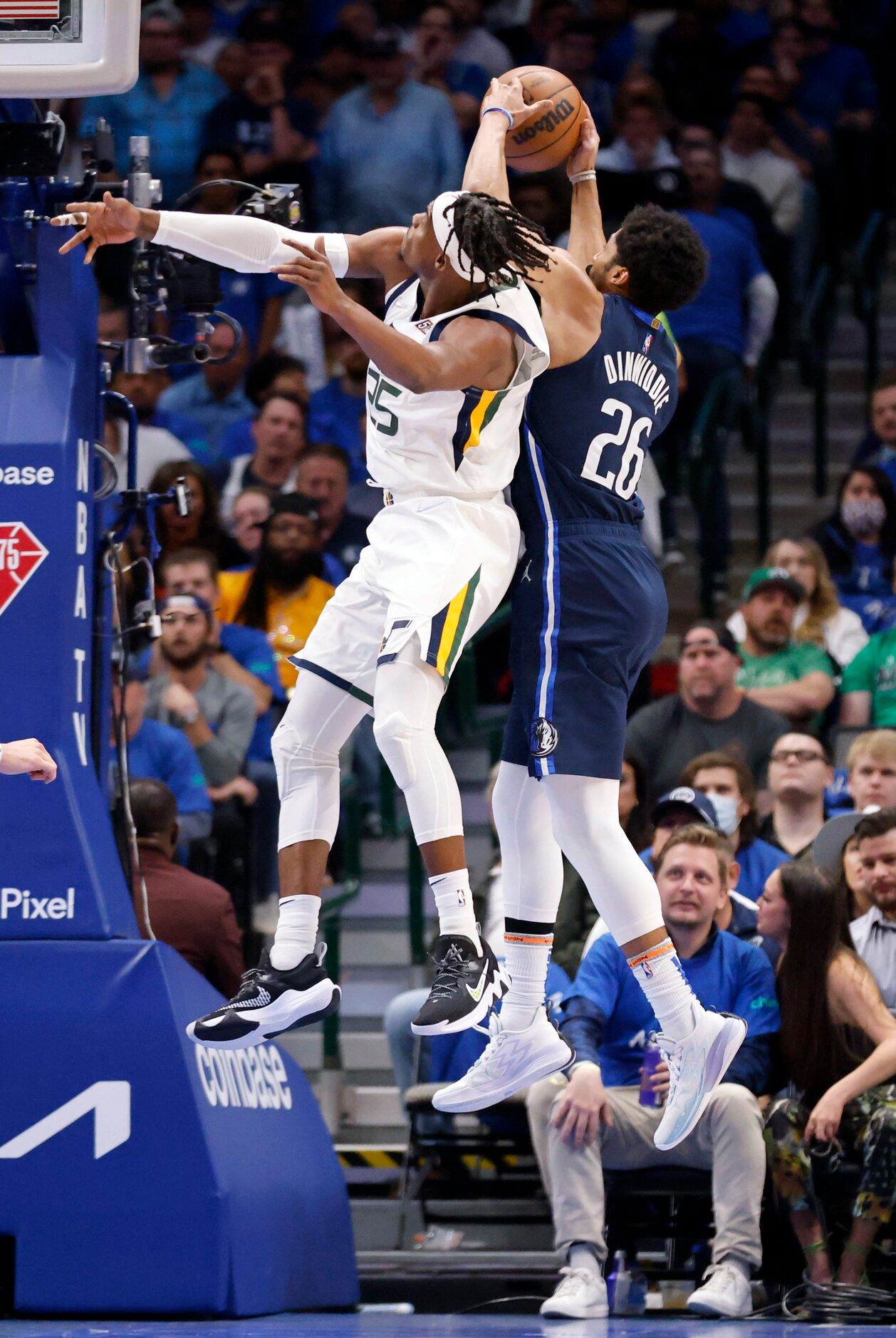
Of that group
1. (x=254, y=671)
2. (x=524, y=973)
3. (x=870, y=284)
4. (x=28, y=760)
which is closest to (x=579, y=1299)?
(x=524, y=973)

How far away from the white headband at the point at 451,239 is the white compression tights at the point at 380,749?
0.90m

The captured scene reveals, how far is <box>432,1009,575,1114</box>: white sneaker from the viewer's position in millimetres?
5242

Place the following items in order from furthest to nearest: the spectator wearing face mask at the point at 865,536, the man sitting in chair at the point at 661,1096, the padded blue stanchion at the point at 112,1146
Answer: the spectator wearing face mask at the point at 865,536 < the man sitting in chair at the point at 661,1096 < the padded blue stanchion at the point at 112,1146

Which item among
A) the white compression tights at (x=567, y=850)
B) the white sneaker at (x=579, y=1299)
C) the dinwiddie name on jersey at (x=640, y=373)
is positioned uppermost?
the dinwiddie name on jersey at (x=640, y=373)

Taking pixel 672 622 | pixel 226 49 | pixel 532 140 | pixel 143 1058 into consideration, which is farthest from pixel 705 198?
pixel 143 1058

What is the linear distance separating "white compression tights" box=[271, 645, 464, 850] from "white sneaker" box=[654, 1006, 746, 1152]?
32.6 inches

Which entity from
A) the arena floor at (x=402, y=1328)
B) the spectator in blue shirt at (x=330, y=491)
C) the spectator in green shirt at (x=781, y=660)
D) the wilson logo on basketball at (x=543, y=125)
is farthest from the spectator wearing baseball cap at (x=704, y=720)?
the wilson logo on basketball at (x=543, y=125)

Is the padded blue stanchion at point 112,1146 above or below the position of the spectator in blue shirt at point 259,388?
below

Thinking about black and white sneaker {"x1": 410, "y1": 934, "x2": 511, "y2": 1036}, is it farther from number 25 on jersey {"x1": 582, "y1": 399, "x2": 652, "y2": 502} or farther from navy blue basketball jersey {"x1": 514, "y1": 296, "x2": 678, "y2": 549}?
number 25 on jersey {"x1": 582, "y1": 399, "x2": 652, "y2": 502}

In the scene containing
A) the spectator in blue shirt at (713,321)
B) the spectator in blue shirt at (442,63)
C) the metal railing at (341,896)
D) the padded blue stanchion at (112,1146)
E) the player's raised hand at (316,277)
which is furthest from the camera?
the spectator in blue shirt at (442,63)

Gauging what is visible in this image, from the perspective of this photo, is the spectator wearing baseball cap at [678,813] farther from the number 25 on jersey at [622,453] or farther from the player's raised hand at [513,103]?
the player's raised hand at [513,103]

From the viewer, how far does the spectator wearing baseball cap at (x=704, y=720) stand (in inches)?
326

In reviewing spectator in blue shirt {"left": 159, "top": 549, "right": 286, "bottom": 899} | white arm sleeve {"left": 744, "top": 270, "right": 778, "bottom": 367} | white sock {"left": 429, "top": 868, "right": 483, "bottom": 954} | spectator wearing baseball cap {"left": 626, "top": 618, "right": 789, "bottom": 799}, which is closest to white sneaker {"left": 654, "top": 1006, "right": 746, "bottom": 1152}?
white sock {"left": 429, "top": 868, "right": 483, "bottom": 954}

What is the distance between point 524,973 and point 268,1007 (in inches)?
28.1
